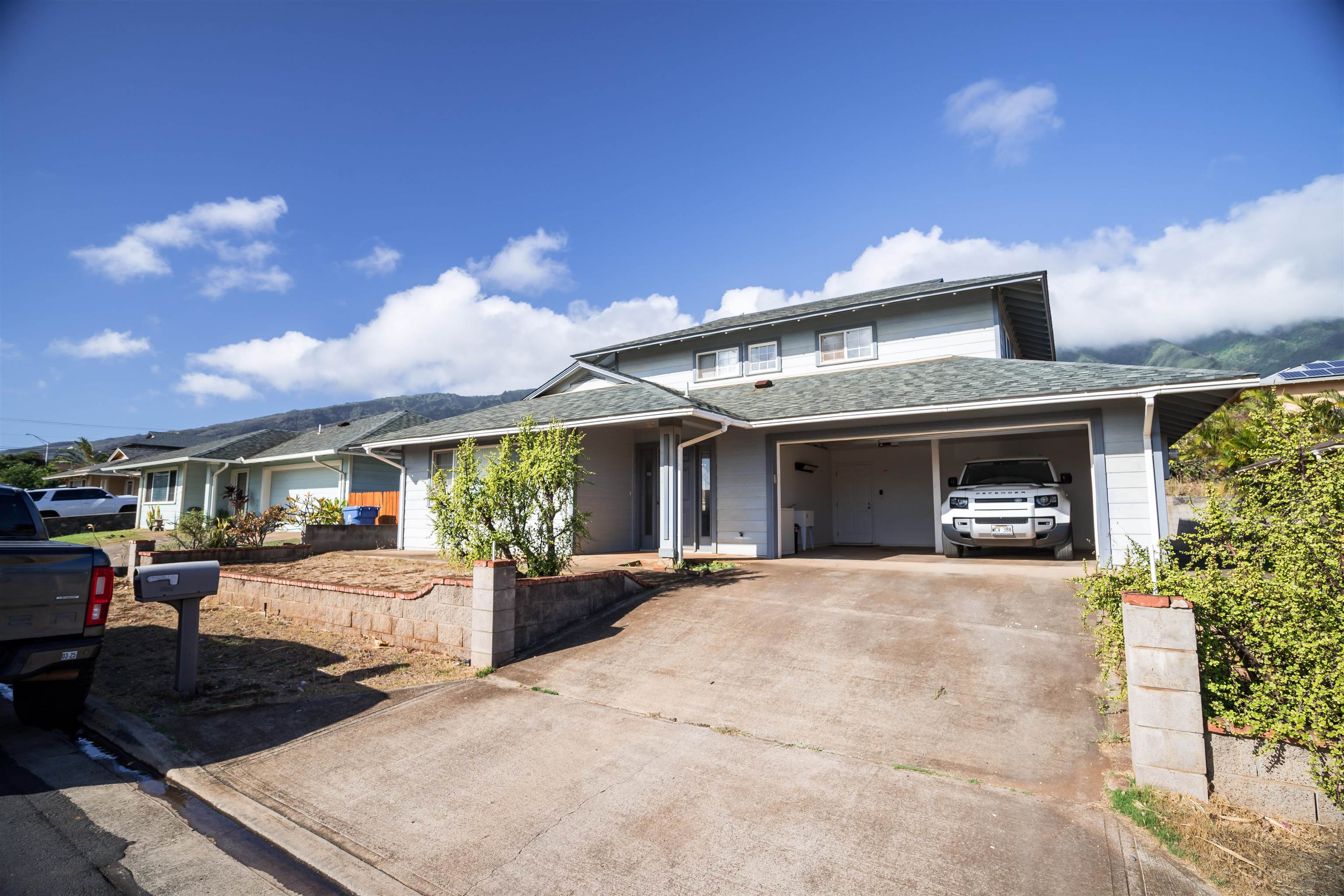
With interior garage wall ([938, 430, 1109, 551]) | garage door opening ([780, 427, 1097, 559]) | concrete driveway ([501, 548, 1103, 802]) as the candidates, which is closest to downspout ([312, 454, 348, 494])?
garage door opening ([780, 427, 1097, 559])

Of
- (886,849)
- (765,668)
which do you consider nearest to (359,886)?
(886,849)

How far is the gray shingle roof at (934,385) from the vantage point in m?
9.59

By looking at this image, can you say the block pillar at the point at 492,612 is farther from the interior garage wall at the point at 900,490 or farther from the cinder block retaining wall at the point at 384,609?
the interior garage wall at the point at 900,490

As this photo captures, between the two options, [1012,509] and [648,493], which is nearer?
[1012,509]

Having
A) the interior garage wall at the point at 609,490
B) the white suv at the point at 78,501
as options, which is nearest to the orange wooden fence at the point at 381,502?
the interior garage wall at the point at 609,490

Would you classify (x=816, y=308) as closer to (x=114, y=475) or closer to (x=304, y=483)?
(x=304, y=483)

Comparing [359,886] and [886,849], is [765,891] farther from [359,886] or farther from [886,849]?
[359,886]

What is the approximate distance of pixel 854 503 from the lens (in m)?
16.1

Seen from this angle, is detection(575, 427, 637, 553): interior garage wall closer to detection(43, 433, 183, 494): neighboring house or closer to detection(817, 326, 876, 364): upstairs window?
detection(817, 326, 876, 364): upstairs window

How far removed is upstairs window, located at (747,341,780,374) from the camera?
15.9 metres

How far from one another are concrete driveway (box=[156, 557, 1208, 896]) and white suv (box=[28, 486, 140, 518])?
30.9 metres

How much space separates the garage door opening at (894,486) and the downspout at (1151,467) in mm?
2723

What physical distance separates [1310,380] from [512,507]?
30.9 metres

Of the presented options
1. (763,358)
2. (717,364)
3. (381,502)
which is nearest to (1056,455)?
(763,358)
